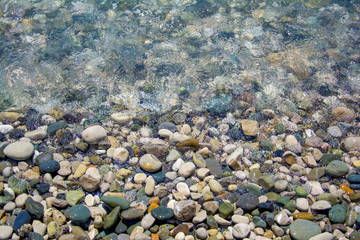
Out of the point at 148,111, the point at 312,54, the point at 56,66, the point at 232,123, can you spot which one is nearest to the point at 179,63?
the point at 148,111

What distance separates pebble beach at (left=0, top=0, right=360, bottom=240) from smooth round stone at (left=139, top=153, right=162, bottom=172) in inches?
0.8

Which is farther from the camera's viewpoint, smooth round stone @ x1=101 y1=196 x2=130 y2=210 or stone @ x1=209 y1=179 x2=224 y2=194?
stone @ x1=209 y1=179 x2=224 y2=194

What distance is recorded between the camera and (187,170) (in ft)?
11.6

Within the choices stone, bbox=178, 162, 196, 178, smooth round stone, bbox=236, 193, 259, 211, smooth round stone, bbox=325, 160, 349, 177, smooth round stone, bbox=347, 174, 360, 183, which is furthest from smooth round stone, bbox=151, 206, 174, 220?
smooth round stone, bbox=347, 174, 360, 183

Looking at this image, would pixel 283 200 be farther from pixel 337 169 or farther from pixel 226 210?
pixel 337 169

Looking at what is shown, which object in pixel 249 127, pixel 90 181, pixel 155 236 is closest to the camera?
pixel 155 236

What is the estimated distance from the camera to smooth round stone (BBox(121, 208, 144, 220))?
3.01 metres

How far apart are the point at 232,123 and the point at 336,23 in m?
4.57

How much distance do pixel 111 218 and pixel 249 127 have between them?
2455 millimetres

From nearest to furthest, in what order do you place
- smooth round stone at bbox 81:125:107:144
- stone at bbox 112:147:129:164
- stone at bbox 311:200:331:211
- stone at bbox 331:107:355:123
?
stone at bbox 311:200:331:211, stone at bbox 112:147:129:164, smooth round stone at bbox 81:125:107:144, stone at bbox 331:107:355:123

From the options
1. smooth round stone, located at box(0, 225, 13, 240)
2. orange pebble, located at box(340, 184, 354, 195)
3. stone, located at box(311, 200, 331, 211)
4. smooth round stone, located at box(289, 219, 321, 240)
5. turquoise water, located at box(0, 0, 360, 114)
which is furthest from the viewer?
turquoise water, located at box(0, 0, 360, 114)

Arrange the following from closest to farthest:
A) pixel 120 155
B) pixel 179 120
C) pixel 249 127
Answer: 1. pixel 120 155
2. pixel 249 127
3. pixel 179 120

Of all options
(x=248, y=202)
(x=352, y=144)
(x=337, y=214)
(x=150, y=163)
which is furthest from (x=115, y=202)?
(x=352, y=144)

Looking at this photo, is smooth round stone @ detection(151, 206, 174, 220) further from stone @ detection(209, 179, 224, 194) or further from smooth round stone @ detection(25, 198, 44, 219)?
smooth round stone @ detection(25, 198, 44, 219)
